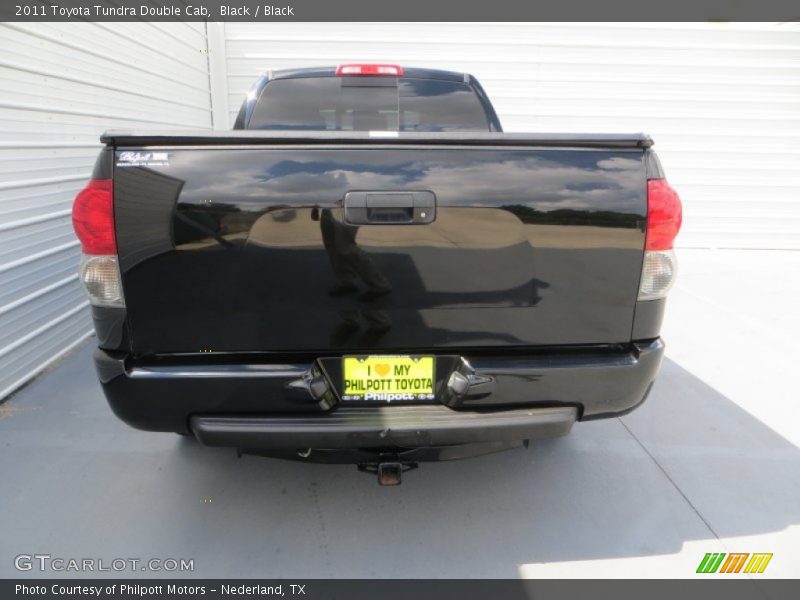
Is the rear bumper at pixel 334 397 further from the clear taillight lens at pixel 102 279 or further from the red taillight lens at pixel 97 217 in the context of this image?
the red taillight lens at pixel 97 217

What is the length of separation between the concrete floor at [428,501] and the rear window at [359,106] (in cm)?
210

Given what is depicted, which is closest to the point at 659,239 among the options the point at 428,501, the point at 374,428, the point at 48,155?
the point at 374,428

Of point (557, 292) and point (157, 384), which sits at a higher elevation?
point (557, 292)

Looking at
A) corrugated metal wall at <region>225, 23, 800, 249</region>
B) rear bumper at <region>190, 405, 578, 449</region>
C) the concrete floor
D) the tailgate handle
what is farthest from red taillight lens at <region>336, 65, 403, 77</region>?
corrugated metal wall at <region>225, 23, 800, 249</region>

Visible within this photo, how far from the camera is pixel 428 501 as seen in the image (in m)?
2.52

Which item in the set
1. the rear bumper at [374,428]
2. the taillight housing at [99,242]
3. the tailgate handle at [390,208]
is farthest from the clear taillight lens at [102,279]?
the tailgate handle at [390,208]

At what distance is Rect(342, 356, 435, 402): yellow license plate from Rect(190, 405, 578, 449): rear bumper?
0.18ft

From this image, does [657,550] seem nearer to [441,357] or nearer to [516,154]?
[441,357]

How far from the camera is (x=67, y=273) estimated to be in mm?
4215

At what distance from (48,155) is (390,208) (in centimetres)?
337

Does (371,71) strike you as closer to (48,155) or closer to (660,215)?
(660,215)

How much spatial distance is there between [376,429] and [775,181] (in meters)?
8.41

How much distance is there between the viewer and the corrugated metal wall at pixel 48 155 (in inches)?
136
